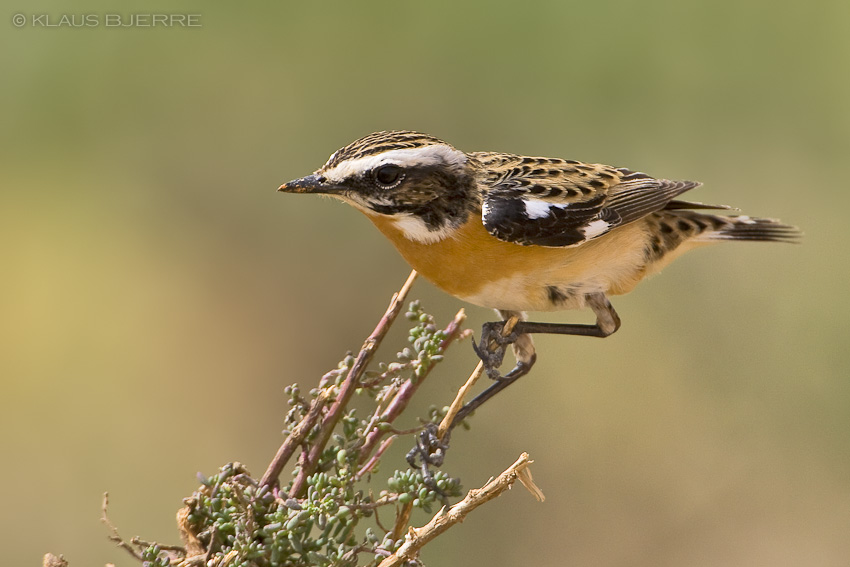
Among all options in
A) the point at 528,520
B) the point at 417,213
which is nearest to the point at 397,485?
the point at 417,213

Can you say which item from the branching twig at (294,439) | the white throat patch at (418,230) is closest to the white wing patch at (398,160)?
the white throat patch at (418,230)

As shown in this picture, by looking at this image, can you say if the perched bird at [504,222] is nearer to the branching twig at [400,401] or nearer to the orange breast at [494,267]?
the orange breast at [494,267]

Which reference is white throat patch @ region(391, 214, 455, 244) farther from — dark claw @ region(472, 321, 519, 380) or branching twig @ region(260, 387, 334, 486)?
branching twig @ region(260, 387, 334, 486)

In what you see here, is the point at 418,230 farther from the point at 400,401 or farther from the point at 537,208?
the point at 400,401

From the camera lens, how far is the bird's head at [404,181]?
258 cm

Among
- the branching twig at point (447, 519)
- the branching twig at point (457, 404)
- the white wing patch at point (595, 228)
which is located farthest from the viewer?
the white wing patch at point (595, 228)

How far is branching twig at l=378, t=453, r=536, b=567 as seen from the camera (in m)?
1.78

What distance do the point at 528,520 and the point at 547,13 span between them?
119 inches

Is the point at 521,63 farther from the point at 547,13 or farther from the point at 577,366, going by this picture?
the point at 577,366

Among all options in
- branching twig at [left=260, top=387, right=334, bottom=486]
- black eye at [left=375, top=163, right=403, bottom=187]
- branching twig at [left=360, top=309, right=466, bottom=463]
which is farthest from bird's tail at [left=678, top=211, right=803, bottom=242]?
branching twig at [left=260, top=387, right=334, bottom=486]

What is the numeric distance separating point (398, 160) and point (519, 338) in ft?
2.57

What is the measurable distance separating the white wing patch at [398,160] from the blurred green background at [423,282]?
7.24 ft

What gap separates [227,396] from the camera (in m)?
5.05

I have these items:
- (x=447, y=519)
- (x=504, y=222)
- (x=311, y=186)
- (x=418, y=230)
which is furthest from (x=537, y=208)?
(x=447, y=519)
